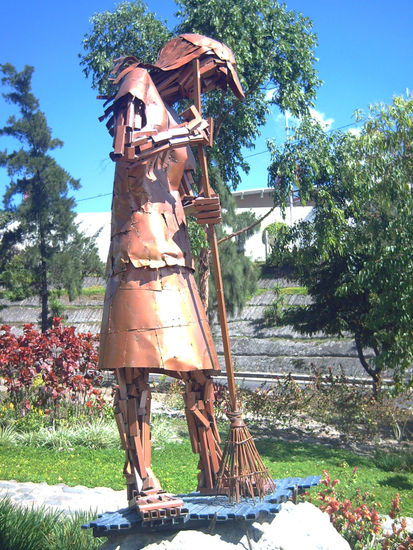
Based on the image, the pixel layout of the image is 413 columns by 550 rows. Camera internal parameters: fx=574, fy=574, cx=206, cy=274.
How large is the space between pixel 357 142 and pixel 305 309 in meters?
4.10

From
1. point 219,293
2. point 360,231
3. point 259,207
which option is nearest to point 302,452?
point 360,231

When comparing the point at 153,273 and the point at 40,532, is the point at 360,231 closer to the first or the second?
the point at 153,273

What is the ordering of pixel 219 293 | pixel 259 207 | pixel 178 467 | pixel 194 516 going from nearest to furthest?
pixel 194 516
pixel 219 293
pixel 178 467
pixel 259 207

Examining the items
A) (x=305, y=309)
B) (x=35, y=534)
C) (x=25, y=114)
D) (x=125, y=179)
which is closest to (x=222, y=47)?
(x=125, y=179)

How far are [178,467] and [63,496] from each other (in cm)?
183

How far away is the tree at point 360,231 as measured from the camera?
804cm

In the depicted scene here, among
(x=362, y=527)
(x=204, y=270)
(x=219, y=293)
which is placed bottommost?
(x=362, y=527)

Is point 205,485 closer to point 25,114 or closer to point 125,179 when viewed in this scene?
point 125,179

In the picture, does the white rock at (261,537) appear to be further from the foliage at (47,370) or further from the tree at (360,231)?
the foliage at (47,370)

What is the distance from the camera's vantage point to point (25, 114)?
1733 cm

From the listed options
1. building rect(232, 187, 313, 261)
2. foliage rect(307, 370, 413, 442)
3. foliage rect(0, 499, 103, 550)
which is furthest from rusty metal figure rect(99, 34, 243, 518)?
building rect(232, 187, 313, 261)

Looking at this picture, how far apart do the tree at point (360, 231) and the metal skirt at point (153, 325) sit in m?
4.58

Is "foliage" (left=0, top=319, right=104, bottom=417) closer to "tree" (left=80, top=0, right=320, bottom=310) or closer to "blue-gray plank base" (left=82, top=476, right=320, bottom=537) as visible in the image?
"tree" (left=80, top=0, right=320, bottom=310)

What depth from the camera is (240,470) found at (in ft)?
13.2
